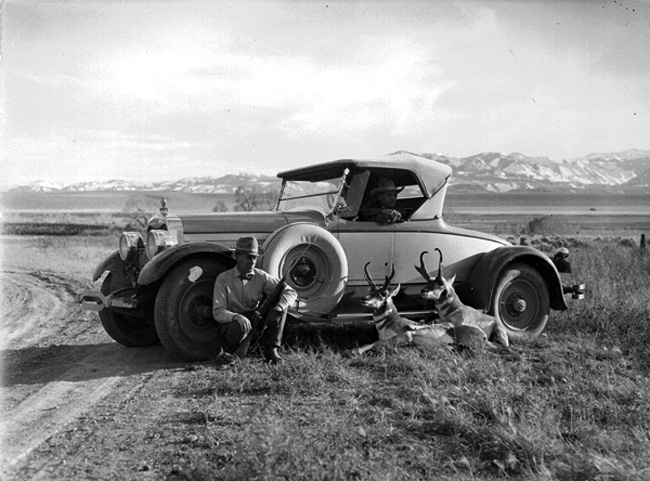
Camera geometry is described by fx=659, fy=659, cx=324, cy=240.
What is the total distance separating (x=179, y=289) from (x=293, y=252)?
1.30m

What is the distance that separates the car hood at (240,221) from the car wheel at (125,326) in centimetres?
134

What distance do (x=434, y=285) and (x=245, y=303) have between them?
2.27 metres

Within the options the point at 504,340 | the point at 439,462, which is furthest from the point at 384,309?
the point at 439,462

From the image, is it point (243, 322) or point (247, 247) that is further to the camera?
point (247, 247)

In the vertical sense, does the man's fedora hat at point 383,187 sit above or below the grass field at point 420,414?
above

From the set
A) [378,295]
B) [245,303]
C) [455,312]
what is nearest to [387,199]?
[378,295]

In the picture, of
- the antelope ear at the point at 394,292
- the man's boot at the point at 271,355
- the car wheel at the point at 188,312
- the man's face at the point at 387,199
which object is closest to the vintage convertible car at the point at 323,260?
the car wheel at the point at 188,312

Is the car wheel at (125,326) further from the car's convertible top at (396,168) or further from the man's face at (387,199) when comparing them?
the man's face at (387,199)

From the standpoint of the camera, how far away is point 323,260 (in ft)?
24.3

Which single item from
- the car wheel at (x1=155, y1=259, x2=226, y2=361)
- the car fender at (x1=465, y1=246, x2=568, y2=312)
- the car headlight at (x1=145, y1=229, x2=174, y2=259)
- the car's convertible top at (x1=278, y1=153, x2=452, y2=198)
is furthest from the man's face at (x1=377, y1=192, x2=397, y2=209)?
the car headlight at (x1=145, y1=229, x2=174, y2=259)

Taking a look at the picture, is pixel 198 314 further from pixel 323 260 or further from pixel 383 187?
pixel 383 187

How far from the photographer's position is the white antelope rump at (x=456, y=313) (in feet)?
24.9

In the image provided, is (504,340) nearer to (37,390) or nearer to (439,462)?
A: (439,462)

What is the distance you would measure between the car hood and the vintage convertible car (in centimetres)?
1
